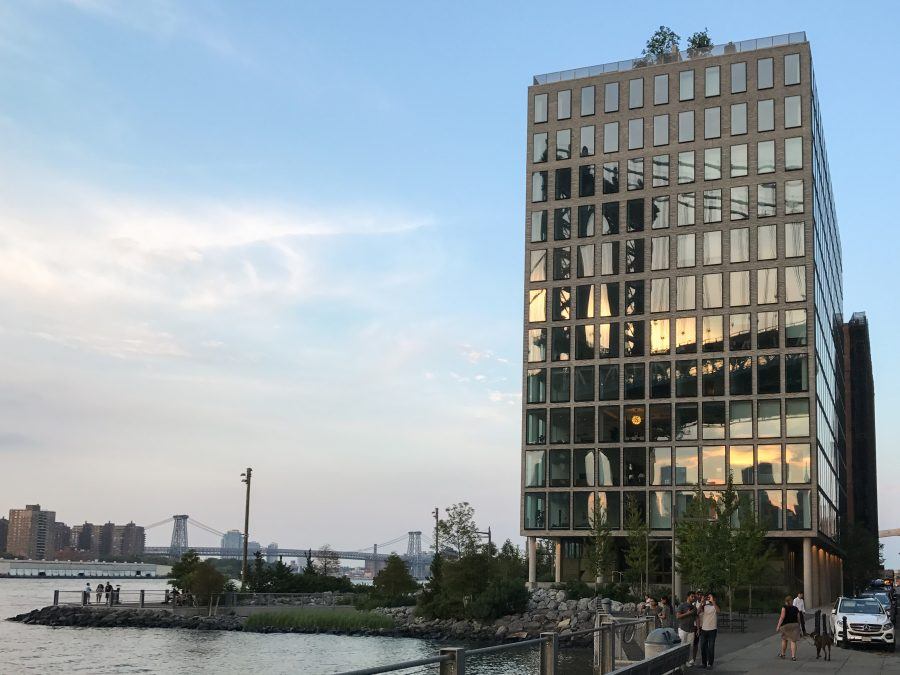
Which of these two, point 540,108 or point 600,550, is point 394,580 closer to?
point 600,550

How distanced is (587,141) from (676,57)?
10647 mm

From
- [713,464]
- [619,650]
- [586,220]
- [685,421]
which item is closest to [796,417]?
[713,464]

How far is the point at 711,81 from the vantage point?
292ft

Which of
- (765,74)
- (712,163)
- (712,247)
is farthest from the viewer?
(712,163)

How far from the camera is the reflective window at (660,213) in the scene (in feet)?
290

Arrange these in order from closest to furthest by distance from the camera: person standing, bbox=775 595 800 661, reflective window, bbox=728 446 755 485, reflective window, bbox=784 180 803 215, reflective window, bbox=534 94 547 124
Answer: person standing, bbox=775 595 800 661 → reflective window, bbox=728 446 755 485 → reflective window, bbox=784 180 803 215 → reflective window, bbox=534 94 547 124

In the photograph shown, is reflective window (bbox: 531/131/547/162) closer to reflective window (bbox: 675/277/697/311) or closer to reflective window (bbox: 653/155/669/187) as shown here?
reflective window (bbox: 653/155/669/187)

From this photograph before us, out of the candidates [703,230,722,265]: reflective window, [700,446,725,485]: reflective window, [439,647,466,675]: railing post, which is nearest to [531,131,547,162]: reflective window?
[703,230,722,265]: reflective window

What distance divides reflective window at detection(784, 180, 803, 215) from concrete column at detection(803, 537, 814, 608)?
26051 mm

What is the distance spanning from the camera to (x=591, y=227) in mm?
90500

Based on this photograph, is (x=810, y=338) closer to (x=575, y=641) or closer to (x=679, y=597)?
(x=679, y=597)

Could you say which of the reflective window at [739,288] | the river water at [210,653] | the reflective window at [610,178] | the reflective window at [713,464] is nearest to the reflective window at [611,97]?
the reflective window at [610,178]

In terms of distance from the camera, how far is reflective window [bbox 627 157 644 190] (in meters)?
89.8

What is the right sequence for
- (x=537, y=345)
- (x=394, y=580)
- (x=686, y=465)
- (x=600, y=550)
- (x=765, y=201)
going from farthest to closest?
Answer: 1. (x=537, y=345)
2. (x=765, y=201)
3. (x=394, y=580)
4. (x=686, y=465)
5. (x=600, y=550)
